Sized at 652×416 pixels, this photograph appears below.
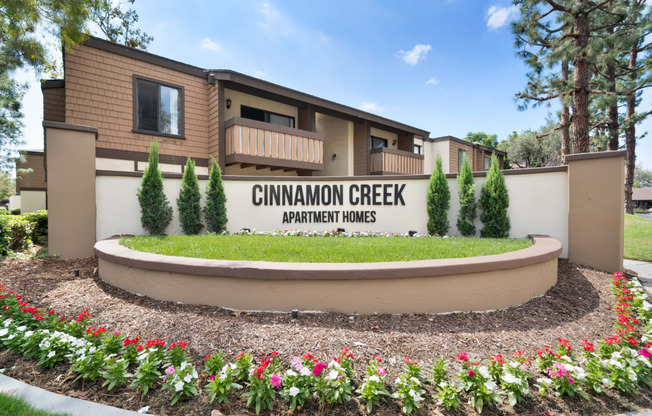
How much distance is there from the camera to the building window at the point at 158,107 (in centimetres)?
975

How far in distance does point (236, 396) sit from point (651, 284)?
300 inches

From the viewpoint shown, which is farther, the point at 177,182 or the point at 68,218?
the point at 177,182

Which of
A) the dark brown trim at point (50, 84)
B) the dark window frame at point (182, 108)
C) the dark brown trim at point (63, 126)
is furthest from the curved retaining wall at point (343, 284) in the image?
the dark brown trim at point (50, 84)

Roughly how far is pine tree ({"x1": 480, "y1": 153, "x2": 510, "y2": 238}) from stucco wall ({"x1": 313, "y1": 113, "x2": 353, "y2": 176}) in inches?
340

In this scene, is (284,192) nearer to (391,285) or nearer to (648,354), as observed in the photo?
(391,285)

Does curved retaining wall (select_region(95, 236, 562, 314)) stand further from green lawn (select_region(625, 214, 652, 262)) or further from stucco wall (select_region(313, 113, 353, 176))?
stucco wall (select_region(313, 113, 353, 176))

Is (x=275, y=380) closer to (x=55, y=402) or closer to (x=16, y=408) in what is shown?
(x=55, y=402)

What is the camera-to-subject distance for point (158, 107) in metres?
10.1

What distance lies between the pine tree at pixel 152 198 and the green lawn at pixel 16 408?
17.2 feet

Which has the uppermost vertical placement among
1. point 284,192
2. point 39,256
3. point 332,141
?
point 332,141

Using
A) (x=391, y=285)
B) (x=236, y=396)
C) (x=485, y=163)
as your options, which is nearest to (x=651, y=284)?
(x=391, y=285)

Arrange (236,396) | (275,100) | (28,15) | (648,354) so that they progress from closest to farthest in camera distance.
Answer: (236,396) < (648,354) < (28,15) < (275,100)

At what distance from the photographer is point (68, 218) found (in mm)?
6398

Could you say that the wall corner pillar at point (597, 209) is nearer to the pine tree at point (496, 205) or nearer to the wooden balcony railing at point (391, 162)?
the pine tree at point (496, 205)
